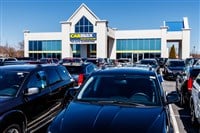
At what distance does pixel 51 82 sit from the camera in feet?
24.2

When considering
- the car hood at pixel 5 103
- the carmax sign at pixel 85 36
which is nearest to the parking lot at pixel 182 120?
the car hood at pixel 5 103

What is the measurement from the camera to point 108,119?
4266mm

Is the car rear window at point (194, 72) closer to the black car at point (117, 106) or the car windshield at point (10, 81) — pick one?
the black car at point (117, 106)

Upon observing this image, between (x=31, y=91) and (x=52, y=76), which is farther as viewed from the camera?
(x=52, y=76)

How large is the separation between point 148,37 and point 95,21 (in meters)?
11.6

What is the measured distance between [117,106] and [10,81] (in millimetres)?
2588

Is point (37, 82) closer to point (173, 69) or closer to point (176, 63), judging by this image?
point (173, 69)

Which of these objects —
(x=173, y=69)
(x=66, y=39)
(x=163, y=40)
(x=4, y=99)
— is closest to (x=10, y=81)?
(x=4, y=99)

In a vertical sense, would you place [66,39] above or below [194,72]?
above

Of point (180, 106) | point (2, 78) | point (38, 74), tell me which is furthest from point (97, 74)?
point (180, 106)

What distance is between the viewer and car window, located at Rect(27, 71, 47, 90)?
20.7ft

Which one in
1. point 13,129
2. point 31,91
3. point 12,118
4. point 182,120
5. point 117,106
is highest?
point 31,91

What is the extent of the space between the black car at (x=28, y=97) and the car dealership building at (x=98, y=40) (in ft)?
150

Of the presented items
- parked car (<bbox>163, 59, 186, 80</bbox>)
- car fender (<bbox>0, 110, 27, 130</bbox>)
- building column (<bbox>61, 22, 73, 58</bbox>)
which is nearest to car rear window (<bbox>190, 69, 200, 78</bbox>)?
car fender (<bbox>0, 110, 27, 130</bbox>)
